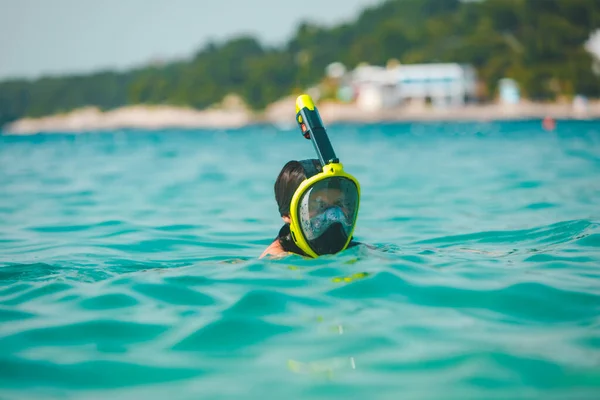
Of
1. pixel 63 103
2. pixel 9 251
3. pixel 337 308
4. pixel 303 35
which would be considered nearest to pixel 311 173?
pixel 337 308

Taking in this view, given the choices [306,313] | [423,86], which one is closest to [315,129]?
[306,313]

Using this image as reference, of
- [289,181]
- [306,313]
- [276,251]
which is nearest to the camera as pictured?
[306,313]

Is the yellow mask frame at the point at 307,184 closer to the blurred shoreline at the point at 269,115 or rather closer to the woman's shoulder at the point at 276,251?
the woman's shoulder at the point at 276,251

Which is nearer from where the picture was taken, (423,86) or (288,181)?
(288,181)

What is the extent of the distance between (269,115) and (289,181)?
133 meters

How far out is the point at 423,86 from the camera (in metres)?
104

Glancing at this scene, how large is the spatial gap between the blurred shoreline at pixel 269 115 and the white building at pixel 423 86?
208cm

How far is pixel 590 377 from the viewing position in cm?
312

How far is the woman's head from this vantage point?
4836 mm

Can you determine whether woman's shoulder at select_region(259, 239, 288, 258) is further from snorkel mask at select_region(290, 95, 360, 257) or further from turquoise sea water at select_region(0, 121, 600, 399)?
snorkel mask at select_region(290, 95, 360, 257)

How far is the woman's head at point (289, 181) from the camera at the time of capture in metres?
4.84

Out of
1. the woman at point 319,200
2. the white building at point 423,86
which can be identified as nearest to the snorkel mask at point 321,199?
the woman at point 319,200

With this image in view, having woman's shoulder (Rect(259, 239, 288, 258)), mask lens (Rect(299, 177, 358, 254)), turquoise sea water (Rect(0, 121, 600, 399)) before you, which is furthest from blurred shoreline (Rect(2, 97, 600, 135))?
mask lens (Rect(299, 177, 358, 254))

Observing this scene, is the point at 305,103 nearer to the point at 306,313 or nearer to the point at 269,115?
the point at 306,313
